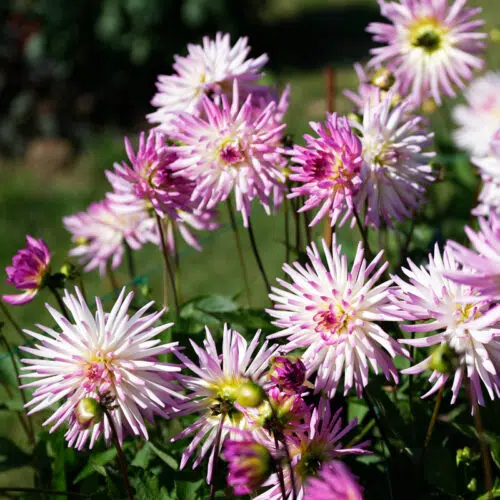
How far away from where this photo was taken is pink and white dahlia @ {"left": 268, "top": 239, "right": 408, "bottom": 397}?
2.58 feet

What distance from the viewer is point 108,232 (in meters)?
1.32

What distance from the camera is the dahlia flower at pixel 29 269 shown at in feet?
3.20

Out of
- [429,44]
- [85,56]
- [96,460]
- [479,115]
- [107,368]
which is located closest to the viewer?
[107,368]

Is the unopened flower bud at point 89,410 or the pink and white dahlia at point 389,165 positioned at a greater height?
the pink and white dahlia at point 389,165

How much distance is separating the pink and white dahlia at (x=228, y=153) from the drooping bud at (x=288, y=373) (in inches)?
9.0

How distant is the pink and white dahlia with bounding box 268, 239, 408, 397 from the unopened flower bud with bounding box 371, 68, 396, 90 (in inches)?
15.9

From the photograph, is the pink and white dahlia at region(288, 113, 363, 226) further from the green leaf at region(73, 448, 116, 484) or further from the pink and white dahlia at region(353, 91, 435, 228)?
the green leaf at region(73, 448, 116, 484)

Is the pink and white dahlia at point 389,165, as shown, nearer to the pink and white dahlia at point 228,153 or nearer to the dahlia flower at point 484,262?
the pink and white dahlia at point 228,153

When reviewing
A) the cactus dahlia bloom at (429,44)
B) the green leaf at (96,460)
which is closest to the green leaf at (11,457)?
the green leaf at (96,460)

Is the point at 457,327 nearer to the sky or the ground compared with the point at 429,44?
nearer to the ground

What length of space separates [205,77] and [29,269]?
346 mm

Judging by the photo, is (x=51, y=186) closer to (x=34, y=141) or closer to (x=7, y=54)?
(x=34, y=141)

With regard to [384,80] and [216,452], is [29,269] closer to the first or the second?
[216,452]

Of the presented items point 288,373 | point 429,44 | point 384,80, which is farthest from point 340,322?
point 429,44
